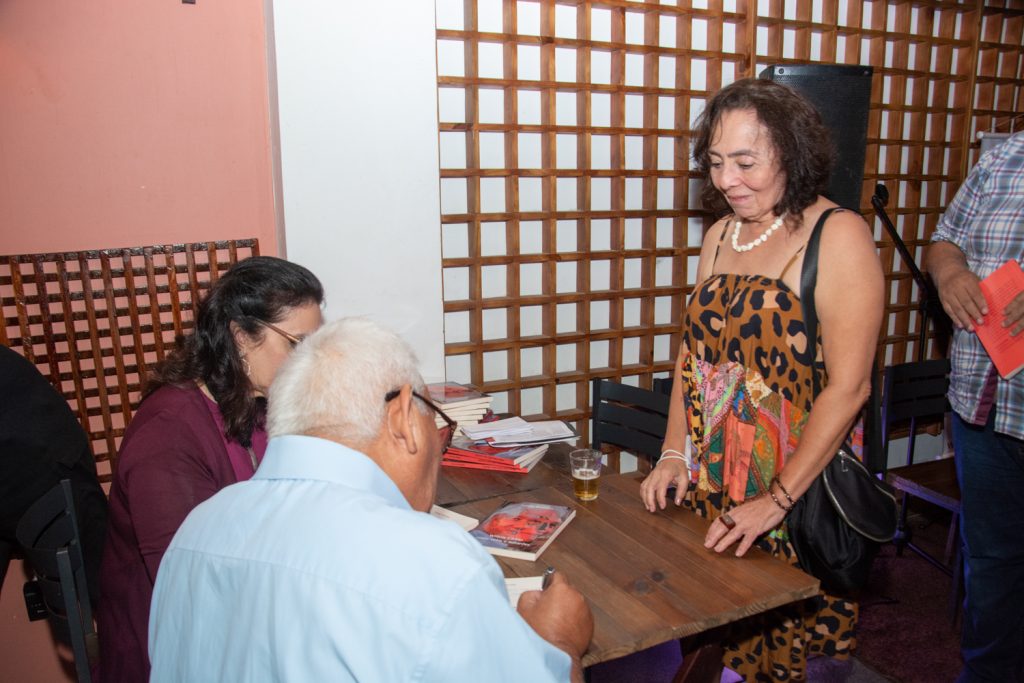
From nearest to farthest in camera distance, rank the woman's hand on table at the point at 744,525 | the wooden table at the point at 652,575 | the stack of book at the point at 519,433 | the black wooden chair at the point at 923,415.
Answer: the wooden table at the point at 652,575 → the woman's hand on table at the point at 744,525 → the stack of book at the point at 519,433 → the black wooden chair at the point at 923,415

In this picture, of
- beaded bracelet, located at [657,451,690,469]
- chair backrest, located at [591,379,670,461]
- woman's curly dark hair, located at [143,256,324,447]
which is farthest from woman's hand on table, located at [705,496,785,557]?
woman's curly dark hair, located at [143,256,324,447]

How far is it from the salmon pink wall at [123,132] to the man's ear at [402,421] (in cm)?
196

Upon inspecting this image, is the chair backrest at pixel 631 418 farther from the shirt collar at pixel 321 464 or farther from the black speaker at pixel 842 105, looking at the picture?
the shirt collar at pixel 321 464

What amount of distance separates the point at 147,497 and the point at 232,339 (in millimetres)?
365

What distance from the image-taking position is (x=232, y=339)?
158 cm

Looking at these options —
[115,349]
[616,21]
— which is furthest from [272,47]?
[616,21]

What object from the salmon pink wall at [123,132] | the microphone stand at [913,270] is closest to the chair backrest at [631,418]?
the salmon pink wall at [123,132]

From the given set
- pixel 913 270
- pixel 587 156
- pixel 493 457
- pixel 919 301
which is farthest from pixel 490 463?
pixel 919 301

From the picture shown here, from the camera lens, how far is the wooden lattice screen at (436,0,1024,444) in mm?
3020

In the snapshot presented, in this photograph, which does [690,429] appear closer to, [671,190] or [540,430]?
[540,430]

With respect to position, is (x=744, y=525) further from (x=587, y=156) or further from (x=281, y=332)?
(x=587, y=156)

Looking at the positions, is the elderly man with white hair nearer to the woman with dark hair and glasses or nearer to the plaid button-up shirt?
the woman with dark hair and glasses

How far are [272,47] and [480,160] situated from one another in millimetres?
889

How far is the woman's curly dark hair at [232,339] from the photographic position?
5.12ft
